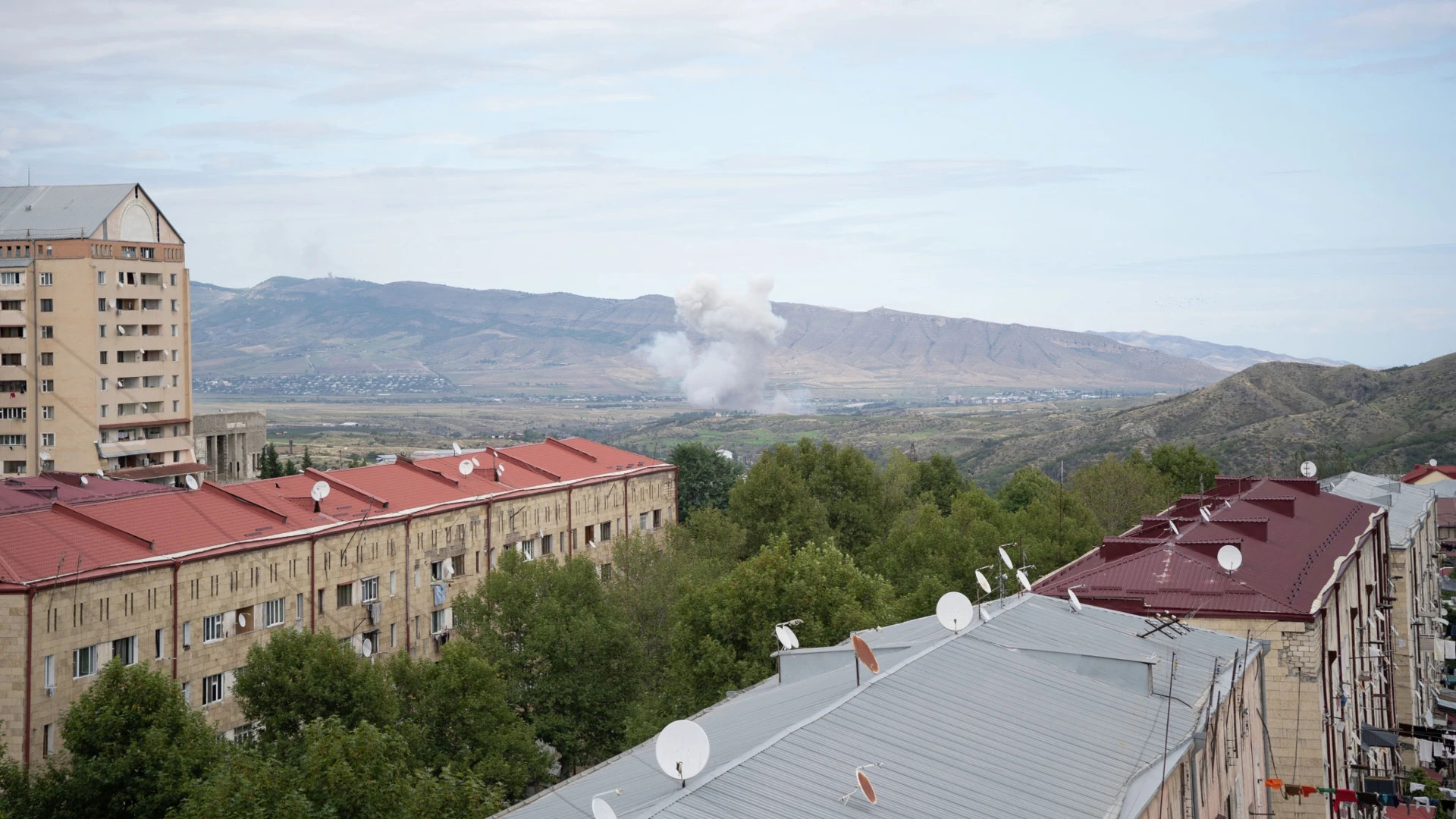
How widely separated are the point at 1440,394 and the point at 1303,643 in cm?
15398

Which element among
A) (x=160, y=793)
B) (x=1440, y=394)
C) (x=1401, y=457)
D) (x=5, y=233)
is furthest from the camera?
(x=1440, y=394)

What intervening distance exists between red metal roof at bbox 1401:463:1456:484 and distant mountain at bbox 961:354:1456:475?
35.8 ft

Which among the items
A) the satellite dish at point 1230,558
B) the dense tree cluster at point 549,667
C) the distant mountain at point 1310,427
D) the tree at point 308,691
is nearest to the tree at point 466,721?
the dense tree cluster at point 549,667

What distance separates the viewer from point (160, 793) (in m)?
29.9

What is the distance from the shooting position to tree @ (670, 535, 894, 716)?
44.0m

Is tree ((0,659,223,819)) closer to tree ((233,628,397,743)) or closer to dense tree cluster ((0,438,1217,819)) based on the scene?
dense tree cluster ((0,438,1217,819))

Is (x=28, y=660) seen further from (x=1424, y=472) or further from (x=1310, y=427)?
(x=1310, y=427)

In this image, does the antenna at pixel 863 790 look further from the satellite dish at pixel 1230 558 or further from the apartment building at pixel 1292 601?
the satellite dish at pixel 1230 558

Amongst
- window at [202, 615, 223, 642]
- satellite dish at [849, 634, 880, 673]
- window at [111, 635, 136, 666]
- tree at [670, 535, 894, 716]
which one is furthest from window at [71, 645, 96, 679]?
satellite dish at [849, 634, 880, 673]

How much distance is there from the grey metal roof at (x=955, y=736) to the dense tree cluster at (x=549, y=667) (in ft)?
26.7

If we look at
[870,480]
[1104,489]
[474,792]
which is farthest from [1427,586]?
[474,792]

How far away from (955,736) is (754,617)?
83.5ft

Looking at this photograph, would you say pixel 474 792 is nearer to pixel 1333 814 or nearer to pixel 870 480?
pixel 1333 814

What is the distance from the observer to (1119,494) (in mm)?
82062
